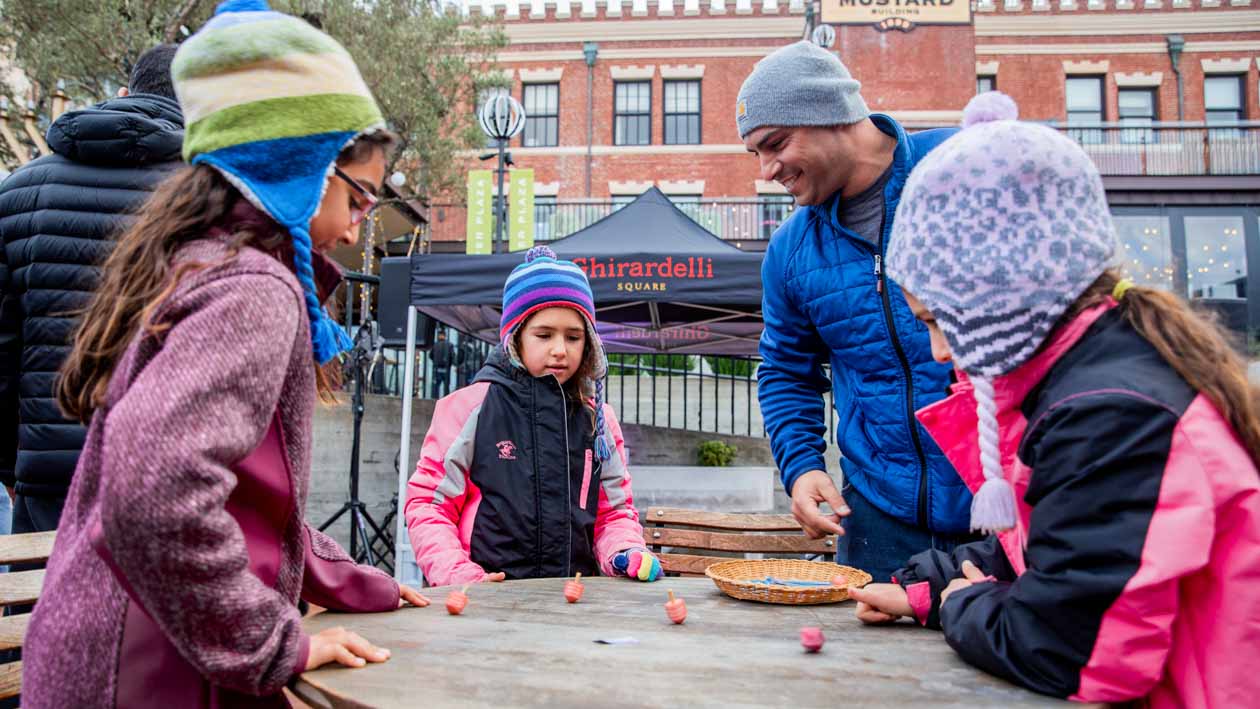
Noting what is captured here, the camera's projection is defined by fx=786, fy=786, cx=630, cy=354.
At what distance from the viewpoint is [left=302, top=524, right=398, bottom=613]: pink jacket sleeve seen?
1.58m

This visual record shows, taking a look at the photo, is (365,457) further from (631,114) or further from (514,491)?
(631,114)

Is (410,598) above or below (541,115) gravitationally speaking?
below

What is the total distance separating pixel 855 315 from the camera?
7.07 ft

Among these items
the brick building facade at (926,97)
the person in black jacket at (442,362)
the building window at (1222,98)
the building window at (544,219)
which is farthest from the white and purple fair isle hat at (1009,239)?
the building window at (1222,98)

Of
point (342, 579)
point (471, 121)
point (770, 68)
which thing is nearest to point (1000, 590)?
point (342, 579)

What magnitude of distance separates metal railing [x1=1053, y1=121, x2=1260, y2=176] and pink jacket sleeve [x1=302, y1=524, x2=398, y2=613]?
66.0 ft

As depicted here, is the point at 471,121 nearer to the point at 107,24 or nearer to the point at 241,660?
the point at 107,24

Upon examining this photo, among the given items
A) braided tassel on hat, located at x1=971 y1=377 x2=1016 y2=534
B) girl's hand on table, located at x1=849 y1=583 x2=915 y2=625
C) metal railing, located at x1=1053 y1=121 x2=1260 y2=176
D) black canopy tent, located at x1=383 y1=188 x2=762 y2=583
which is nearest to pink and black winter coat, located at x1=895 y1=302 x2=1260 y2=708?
braided tassel on hat, located at x1=971 y1=377 x2=1016 y2=534

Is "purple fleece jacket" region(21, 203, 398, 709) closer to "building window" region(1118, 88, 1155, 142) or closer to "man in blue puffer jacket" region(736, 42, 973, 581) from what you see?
"man in blue puffer jacket" region(736, 42, 973, 581)

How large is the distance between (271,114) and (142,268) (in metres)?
0.31

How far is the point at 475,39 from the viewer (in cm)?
1683

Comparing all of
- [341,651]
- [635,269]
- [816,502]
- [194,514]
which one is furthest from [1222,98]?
[194,514]

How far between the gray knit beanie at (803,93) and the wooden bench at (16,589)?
6.86 feet

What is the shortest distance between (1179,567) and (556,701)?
82cm
